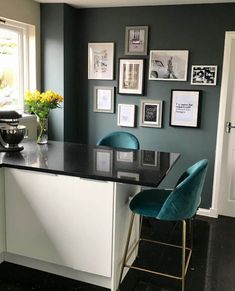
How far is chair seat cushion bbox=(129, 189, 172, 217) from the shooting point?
2323 millimetres

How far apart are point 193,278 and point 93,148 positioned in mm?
1348

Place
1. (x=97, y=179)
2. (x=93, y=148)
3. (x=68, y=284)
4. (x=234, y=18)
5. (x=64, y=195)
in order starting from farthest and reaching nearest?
(x=234, y=18) → (x=93, y=148) → (x=68, y=284) → (x=64, y=195) → (x=97, y=179)

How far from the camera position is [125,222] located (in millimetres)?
2527

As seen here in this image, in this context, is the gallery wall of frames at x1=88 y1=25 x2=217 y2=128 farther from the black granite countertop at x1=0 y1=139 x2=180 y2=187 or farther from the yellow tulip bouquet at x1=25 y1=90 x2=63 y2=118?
the yellow tulip bouquet at x1=25 y1=90 x2=63 y2=118

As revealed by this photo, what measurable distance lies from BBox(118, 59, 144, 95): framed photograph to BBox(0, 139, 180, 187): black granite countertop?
1218 mm

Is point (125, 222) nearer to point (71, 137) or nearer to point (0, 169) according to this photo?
point (0, 169)

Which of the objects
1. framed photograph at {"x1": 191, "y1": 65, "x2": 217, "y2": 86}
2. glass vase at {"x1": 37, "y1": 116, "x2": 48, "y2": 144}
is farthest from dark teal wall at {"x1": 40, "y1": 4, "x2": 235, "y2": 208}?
glass vase at {"x1": 37, "y1": 116, "x2": 48, "y2": 144}

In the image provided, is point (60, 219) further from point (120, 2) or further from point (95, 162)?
point (120, 2)

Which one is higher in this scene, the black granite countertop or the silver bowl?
the silver bowl

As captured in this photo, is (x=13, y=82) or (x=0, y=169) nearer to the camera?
(x=0, y=169)

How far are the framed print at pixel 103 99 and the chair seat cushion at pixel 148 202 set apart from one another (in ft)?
5.99

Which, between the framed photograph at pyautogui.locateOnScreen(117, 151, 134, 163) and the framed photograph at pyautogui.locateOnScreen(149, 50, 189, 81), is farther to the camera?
the framed photograph at pyautogui.locateOnScreen(149, 50, 189, 81)

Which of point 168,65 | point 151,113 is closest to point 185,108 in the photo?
point 151,113

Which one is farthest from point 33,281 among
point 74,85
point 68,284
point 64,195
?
point 74,85
